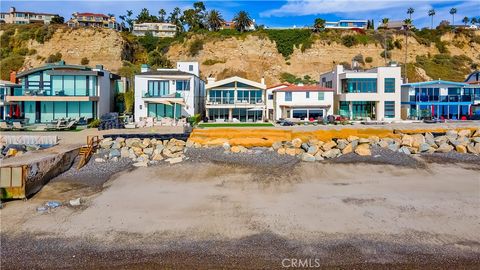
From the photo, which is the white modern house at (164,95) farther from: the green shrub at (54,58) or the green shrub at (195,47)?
the green shrub at (54,58)

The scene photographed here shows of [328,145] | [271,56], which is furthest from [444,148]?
[271,56]

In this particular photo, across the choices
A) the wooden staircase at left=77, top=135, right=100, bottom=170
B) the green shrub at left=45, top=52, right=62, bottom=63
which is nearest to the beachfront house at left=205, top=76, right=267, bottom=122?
the wooden staircase at left=77, top=135, right=100, bottom=170

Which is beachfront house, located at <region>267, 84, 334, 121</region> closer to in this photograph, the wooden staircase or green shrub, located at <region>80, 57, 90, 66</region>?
the wooden staircase

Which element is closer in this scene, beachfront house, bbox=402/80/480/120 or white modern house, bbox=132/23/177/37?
beachfront house, bbox=402/80/480/120

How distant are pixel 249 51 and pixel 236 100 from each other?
3781 cm

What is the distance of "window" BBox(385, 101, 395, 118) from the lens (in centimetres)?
4012

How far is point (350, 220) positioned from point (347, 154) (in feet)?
33.4

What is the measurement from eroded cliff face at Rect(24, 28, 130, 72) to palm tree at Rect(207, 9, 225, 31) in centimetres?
1978

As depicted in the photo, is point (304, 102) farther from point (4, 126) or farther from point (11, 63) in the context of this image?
point (11, 63)

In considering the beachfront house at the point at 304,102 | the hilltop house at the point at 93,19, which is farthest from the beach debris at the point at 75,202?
the hilltop house at the point at 93,19

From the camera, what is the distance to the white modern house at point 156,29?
88.7 meters

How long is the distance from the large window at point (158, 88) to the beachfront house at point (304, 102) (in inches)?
440

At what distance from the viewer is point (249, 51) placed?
245 ft

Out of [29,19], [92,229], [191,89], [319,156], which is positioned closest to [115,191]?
[92,229]
